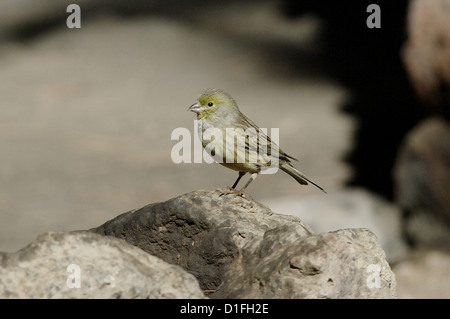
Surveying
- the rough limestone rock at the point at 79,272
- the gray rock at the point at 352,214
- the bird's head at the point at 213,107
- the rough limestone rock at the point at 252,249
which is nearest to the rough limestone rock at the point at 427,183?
the gray rock at the point at 352,214

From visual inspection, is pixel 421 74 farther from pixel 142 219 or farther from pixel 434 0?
pixel 142 219

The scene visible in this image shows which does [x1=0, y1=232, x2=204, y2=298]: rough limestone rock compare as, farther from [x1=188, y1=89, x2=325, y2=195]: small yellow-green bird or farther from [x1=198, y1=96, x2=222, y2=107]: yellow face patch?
[x1=198, y1=96, x2=222, y2=107]: yellow face patch

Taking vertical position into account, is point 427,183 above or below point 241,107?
below

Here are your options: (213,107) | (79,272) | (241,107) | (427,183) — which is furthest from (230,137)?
(241,107)

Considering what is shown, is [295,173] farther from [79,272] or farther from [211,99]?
[79,272]

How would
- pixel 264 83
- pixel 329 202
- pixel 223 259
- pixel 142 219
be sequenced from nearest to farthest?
pixel 223 259 → pixel 142 219 → pixel 329 202 → pixel 264 83
